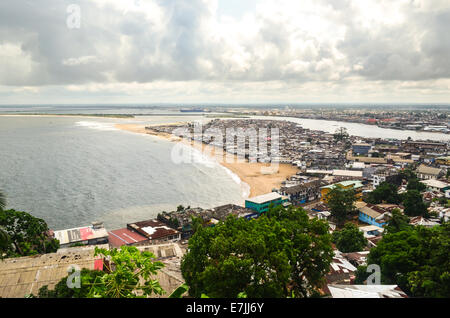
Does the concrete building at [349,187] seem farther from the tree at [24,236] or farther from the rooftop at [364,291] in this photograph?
the tree at [24,236]

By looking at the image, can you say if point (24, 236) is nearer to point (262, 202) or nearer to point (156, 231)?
point (156, 231)

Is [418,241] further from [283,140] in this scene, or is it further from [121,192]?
[283,140]

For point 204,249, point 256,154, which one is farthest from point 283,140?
point 204,249

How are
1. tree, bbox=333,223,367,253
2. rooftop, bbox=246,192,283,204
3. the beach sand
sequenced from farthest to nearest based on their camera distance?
1. the beach sand
2. rooftop, bbox=246,192,283,204
3. tree, bbox=333,223,367,253

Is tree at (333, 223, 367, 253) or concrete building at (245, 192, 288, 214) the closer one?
tree at (333, 223, 367, 253)

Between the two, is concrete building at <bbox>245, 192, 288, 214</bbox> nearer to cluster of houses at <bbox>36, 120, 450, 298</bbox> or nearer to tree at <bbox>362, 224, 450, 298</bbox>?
cluster of houses at <bbox>36, 120, 450, 298</bbox>

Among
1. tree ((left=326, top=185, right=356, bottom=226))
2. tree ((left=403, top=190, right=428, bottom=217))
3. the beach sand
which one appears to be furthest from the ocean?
tree ((left=403, top=190, right=428, bottom=217))
